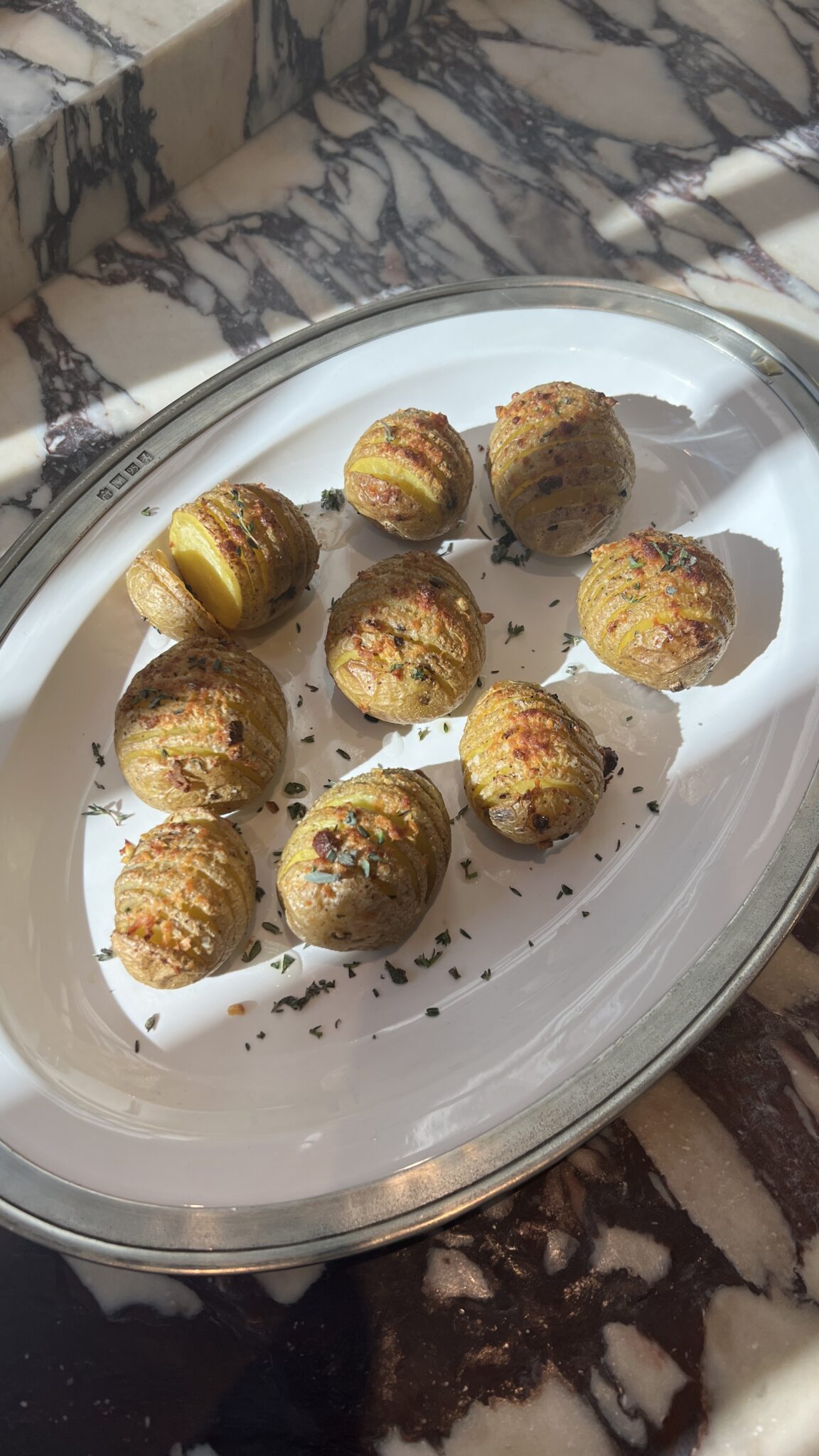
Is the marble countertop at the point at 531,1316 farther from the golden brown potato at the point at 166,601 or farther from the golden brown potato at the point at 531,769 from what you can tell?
the golden brown potato at the point at 166,601

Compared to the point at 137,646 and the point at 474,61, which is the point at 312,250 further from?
the point at 137,646

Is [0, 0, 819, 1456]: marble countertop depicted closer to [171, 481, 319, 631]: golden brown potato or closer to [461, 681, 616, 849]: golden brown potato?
[461, 681, 616, 849]: golden brown potato

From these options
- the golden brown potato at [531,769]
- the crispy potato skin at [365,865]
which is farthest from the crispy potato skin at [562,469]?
the crispy potato skin at [365,865]

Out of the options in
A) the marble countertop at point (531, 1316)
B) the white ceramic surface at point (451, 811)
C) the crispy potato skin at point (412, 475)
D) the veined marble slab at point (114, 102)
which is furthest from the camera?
the veined marble slab at point (114, 102)

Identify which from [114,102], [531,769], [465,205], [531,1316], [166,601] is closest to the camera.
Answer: [531,1316]

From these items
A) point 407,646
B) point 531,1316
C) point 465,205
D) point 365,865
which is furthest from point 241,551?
point 465,205

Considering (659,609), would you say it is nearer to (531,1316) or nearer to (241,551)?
(241,551)
